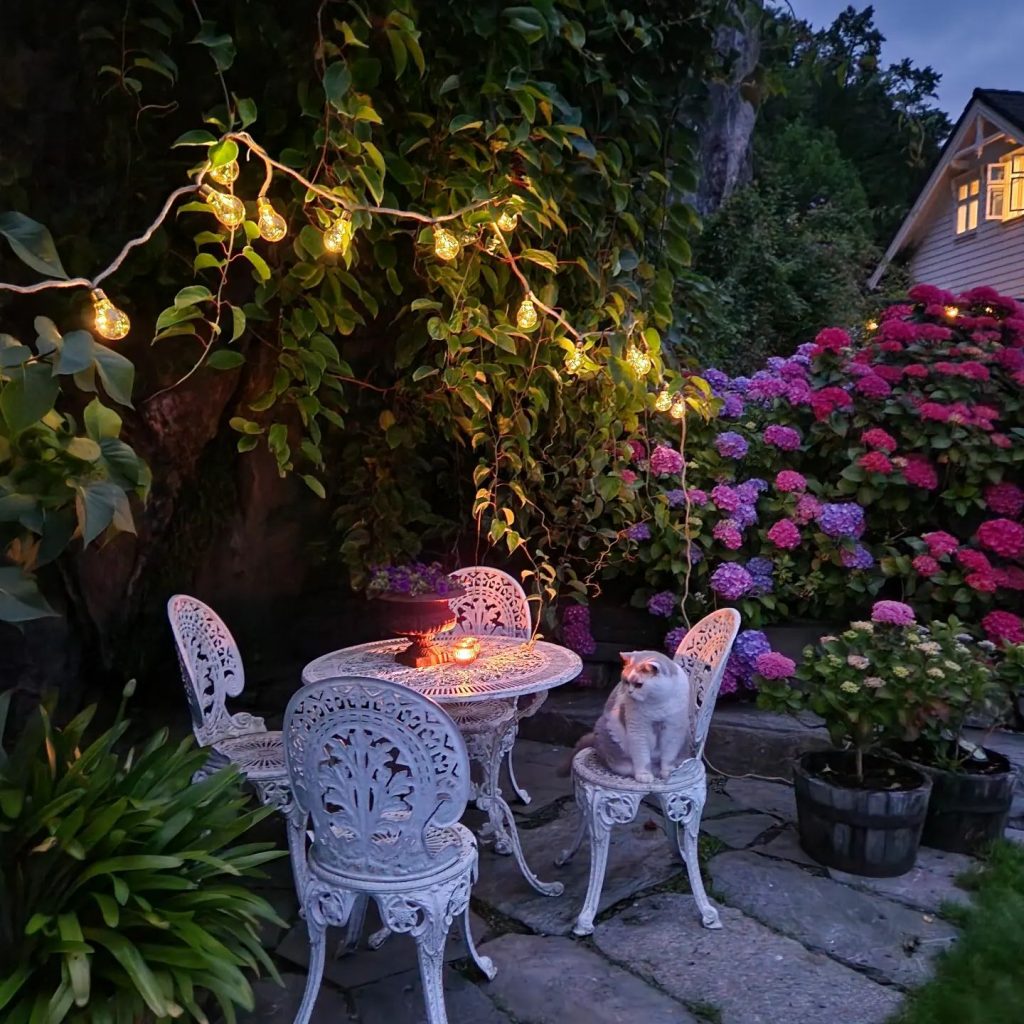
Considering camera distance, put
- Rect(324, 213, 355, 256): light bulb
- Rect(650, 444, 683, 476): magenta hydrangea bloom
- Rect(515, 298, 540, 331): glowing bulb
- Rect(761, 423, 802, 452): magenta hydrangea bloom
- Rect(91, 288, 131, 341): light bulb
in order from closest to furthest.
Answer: Rect(91, 288, 131, 341): light bulb < Rect(324, 213, 355, 256): light bulb < Rect(515, 298, 540, 331): glowing bulb < Rect(650, 444, 683, 476): magenta hydrangea bloom < Rect(761, 423, 802, 452): magenta hydrangea bloom

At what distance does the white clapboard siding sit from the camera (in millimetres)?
9969

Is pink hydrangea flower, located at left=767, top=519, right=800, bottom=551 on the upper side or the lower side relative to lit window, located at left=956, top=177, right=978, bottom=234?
lower

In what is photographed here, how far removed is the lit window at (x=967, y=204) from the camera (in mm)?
10492

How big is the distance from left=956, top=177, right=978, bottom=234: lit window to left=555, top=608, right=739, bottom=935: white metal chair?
10.4 m

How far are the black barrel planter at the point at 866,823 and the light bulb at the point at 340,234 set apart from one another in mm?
2089

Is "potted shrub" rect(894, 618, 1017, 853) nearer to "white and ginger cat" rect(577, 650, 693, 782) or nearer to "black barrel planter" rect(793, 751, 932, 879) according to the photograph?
"black barrel planter" rect(793, 751, 932, 879)

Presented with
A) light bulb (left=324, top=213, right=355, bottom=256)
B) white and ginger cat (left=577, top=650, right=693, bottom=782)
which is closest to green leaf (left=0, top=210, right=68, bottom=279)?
light bulb (left=324, top=213, right=355, bottom=256)

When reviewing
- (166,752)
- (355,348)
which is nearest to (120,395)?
(166,752)

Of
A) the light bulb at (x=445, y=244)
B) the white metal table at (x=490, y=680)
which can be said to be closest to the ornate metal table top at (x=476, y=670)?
the white metal table at (x=490, y=680)

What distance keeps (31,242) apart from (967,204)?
12.0 metres

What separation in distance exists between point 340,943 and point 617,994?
2.44 feet

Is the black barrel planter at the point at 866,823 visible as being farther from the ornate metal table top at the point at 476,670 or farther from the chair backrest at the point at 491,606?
the chair backrest at the point at 491,606

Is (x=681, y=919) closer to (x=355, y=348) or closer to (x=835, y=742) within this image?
(x=835, y=742)

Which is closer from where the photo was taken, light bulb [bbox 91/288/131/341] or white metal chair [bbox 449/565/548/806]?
light bulb [bbox 91/288/131/341]
